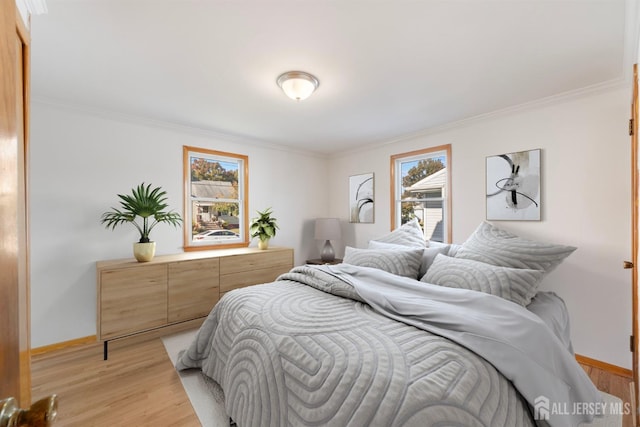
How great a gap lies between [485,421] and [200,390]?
6.10ft

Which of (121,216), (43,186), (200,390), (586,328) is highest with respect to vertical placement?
(43,186)

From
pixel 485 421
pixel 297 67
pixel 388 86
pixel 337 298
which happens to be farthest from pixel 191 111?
pixel 485 421

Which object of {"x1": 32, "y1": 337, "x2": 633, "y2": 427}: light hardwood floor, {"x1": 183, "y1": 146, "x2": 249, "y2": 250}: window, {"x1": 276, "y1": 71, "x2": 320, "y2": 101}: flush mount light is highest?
{"x1": 276, "y1": 71, "x2": 320, "y2": 101}: flush mount light

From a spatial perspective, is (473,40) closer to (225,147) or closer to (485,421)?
(485,421)

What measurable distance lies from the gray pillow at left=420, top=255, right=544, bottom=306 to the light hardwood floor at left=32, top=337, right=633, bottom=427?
3.12ft

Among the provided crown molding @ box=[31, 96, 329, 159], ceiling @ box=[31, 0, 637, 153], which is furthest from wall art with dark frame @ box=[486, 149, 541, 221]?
crown molding @ box=[31, 96, 329, 159]

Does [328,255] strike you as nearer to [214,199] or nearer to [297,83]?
[214,199]

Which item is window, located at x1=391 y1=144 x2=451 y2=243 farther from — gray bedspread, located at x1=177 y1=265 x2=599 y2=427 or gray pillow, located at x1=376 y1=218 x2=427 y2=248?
gray bedspread, located at x1=177 y1=265 x2=599 y2=427

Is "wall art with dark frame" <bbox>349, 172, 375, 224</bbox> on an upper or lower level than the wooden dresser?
upper

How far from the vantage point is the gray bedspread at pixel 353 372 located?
1013mm

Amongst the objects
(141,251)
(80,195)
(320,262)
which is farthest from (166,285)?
(320,262)

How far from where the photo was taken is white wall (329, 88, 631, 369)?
2.22 m

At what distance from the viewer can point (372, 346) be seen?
1270 millimetres

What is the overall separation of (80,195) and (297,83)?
2434mm
